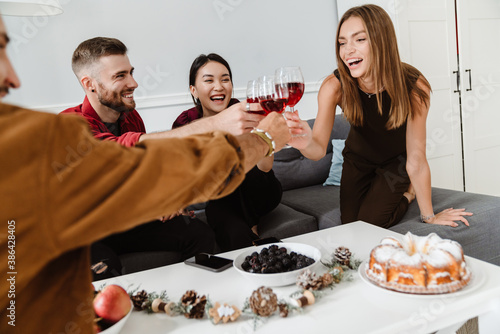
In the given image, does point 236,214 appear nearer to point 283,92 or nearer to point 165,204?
point 283,92

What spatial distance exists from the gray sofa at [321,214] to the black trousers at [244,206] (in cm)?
11

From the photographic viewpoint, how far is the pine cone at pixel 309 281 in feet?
3.48

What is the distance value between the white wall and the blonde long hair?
57.2 inches

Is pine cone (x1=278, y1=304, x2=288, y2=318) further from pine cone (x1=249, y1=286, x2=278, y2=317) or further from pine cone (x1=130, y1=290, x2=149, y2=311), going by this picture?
pine cone (x1=130, y1=290, x2=149, y2=311)

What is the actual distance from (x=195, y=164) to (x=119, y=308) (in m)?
0.48

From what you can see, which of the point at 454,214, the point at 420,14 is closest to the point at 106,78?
the point at 454,214

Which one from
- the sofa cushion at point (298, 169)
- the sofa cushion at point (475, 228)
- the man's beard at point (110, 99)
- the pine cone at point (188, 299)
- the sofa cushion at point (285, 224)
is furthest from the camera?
the sofa cushion at point (298, 169)

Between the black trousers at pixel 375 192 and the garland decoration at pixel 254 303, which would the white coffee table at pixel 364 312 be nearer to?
the garland decoration at pixel 254 303

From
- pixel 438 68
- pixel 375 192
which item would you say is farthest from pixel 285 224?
pixel 438 68

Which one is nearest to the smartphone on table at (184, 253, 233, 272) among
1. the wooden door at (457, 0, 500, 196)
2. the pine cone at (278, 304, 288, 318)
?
the pine cone at (278, 304, 288, 318)

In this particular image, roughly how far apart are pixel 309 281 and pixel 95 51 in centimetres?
172

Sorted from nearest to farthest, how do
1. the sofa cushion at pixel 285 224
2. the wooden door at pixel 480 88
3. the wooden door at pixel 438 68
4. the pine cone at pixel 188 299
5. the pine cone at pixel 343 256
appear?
the pine cone at pixel 188 299, the pine cone at pixel 343 256, the sofa cushion at pixel 285 224, the wooden door at pixel 438 68, the wooden door at pixel 480 88

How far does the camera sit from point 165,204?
64cm

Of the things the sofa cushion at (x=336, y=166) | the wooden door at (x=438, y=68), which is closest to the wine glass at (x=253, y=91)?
the sofa cushion at (x=336, y=166)
